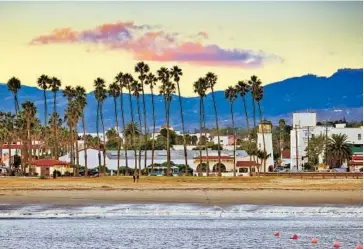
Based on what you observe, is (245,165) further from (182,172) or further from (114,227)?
(114,227)

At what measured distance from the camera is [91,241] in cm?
2828

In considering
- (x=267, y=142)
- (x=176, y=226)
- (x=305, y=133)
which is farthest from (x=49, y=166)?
(x=176, y=226)

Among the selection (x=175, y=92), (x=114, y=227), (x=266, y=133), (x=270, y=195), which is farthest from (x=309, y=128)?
(x=114, y=227)

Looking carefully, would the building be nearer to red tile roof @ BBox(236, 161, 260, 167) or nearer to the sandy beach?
red tile roof @ BBox(236, 161, 260, 167)

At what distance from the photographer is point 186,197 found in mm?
45500

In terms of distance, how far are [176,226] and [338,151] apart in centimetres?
7759

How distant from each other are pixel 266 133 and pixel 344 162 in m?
13.3

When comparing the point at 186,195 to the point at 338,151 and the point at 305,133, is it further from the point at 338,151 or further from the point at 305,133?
the point at 305,133

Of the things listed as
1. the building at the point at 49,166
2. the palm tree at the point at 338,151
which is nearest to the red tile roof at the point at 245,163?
the palm tree at the point at 338,151

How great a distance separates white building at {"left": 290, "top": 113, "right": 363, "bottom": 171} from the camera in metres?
120

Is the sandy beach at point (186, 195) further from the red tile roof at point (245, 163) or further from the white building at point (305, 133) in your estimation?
the white building at point (305, 133)

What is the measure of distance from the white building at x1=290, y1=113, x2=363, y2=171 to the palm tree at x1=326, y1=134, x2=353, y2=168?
8.55m

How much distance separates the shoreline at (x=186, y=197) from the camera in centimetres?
4209

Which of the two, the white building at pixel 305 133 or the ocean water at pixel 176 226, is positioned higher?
the white building at pixel 305 133
